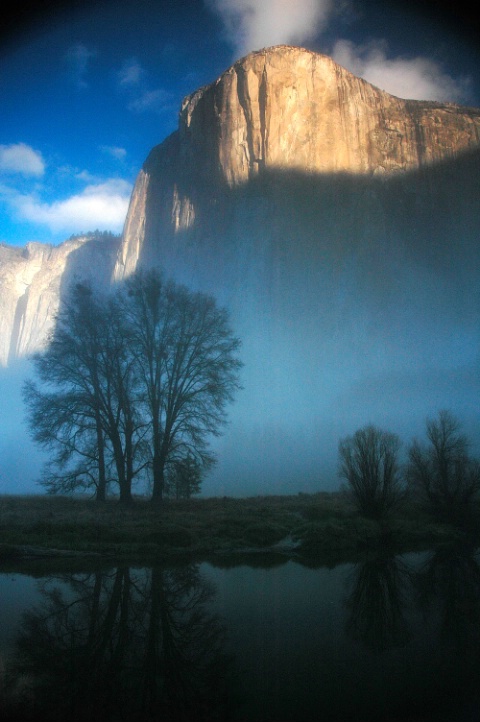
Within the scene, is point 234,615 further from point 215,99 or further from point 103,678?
point 215,99

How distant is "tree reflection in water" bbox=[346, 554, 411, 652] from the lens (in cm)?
464

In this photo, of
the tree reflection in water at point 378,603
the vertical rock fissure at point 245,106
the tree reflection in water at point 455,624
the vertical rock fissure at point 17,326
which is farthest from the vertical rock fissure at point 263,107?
the vertical rock fissure at point 17,326

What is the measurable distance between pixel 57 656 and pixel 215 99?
165 ft

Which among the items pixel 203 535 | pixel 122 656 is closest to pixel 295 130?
pixel 203 535

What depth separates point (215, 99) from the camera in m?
45.1

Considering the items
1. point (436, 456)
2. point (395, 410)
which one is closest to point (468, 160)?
point (395, 410)

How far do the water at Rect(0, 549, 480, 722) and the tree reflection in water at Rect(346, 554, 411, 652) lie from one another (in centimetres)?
Result: 2

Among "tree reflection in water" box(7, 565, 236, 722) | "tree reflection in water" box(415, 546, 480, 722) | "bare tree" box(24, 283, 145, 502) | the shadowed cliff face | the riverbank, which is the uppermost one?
→ the shadowed cliff face

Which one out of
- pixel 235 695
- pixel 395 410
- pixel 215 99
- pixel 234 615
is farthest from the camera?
pixel 215 99

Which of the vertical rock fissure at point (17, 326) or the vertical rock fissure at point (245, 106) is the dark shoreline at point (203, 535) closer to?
the vertical rock fissure at point (245, 106)

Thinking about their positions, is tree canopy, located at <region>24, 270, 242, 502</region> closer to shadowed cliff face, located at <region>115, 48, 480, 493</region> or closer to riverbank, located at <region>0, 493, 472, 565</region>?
riverbank, located at <region>0, 493, 472, 565</region>

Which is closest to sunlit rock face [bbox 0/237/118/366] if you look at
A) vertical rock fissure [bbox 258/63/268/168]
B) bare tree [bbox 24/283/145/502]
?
vertical rock fissure [bbox 258/63/268/168]

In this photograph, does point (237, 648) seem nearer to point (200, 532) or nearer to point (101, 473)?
point (200, 532)

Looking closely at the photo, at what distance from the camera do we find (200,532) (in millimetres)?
9836
